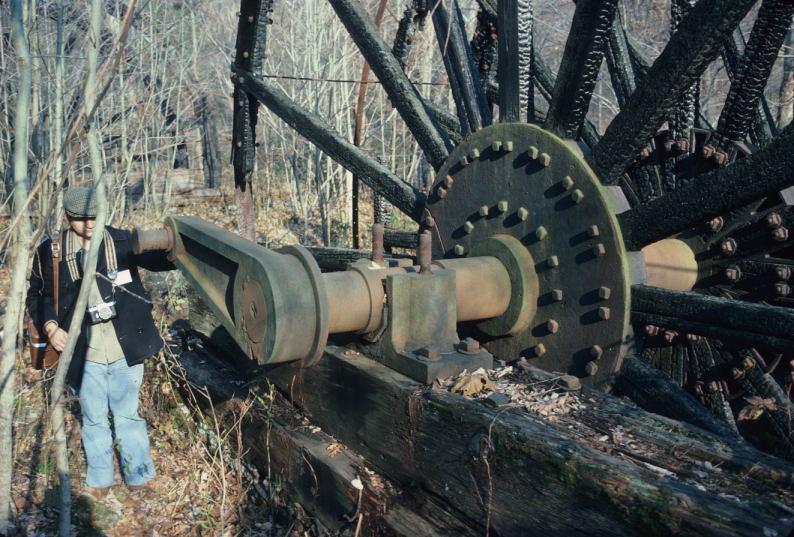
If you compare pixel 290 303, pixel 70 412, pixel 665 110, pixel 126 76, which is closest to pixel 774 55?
pixel 665 110

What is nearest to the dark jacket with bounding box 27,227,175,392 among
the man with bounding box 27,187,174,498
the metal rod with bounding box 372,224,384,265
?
the man with bounding box 27,187,174,498

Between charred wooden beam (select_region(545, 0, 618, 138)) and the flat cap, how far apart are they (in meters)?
2.55

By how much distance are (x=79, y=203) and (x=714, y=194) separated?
3.24 metres

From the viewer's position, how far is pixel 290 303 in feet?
8.06

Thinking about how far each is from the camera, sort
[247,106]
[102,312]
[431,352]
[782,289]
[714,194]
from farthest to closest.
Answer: [247,106] → [102,312] → [782,289] → [431,352] → [714,194]

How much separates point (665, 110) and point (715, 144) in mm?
1116

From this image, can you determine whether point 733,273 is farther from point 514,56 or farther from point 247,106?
point 247,106

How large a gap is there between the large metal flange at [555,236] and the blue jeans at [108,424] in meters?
2.33

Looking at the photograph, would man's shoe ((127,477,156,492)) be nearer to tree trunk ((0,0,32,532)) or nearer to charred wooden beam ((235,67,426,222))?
tree trunk ((0,0,32,532))

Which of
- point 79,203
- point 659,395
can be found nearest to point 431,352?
point 659,395

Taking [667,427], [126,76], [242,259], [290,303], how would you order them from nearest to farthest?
[667,427] → [290,303] → [242,259] → [126,76]

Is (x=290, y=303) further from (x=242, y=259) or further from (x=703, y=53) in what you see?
(x=703, y=53)

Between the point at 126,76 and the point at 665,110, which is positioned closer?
the point at 665,110

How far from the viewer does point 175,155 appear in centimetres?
1198
